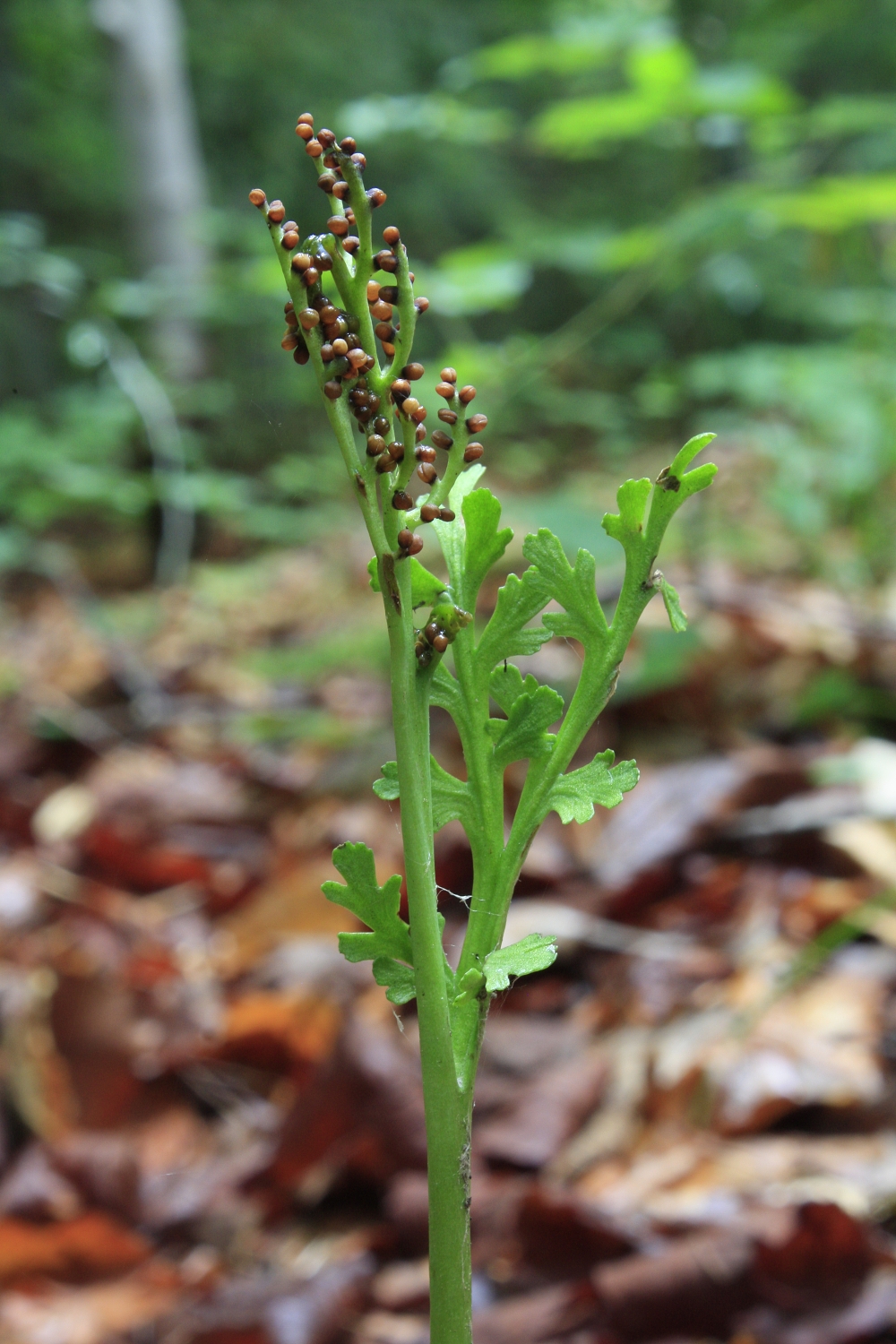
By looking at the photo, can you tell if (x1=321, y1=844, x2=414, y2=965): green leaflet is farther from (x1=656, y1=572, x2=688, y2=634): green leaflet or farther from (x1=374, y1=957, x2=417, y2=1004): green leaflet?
(x1=656, y1=572, x2=688, y2=634): green leaflet

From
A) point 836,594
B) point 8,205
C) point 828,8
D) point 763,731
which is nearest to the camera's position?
point 763,731

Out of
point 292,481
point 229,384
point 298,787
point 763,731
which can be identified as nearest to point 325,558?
point 229,384

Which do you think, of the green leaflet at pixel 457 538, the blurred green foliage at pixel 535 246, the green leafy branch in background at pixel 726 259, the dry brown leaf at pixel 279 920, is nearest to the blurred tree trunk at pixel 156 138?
the blurred green foliage at pixel 535 246

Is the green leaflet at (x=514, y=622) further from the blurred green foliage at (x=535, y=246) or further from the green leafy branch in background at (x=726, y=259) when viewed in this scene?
the green leafy branch in background at (x=726, y=259)

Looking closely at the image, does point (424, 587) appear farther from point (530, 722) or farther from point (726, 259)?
point (726, 259)


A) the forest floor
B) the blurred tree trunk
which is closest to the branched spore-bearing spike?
the forest floor

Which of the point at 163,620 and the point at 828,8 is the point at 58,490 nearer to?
the point at 163,620
